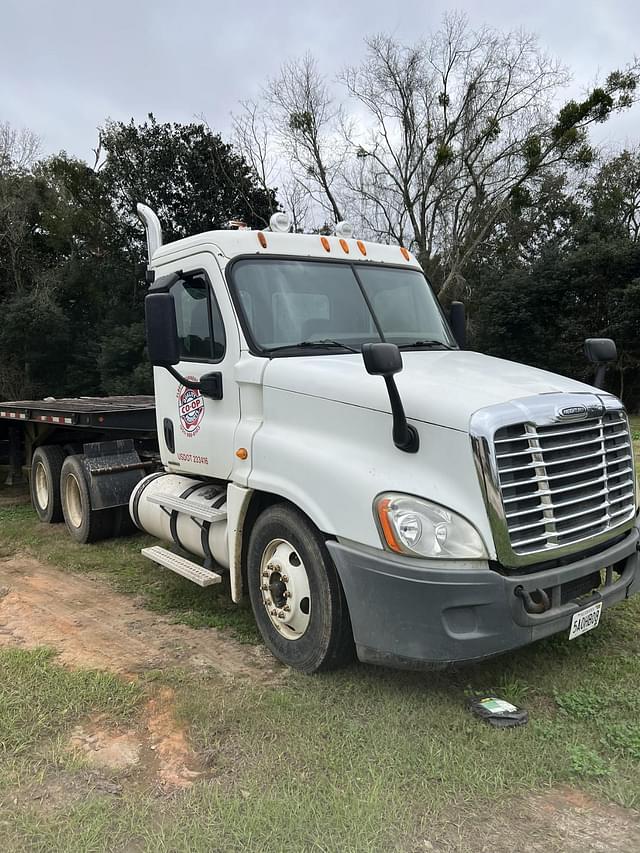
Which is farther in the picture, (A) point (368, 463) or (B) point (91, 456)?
(B) point (91, 456)

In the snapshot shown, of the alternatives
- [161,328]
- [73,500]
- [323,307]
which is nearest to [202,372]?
[161,328]

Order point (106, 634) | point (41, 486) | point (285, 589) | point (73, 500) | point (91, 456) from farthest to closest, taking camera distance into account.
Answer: point (41, 486) → point (73, 500) → point (91, 456) → point (106, 634) → point (285, 589)

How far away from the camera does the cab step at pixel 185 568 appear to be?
4281 mm

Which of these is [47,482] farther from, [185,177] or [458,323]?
[185,177]

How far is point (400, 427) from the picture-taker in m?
3.13

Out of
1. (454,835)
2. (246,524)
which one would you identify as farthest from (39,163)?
(454,835)

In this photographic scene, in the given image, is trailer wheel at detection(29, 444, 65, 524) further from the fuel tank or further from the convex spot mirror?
the convex spot mirror

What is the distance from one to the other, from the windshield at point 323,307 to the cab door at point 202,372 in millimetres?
183

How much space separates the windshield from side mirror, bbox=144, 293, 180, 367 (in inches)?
18.3

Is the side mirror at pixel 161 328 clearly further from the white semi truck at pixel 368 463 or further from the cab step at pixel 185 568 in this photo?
the cab step at pixel 185 568

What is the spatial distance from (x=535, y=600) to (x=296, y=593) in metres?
1.26

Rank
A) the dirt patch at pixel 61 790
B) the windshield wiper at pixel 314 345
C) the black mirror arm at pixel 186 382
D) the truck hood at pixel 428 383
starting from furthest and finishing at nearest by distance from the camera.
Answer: the black mirror arm at pixel 186 382 → the windshield wiper at pixel 314 345 → the truck hood at pixel 428 383 → the dirt patch at pixel 61 790

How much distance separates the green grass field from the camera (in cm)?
252

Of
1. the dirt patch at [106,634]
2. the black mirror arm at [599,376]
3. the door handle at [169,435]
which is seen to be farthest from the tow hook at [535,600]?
the door handle at [169,435]
